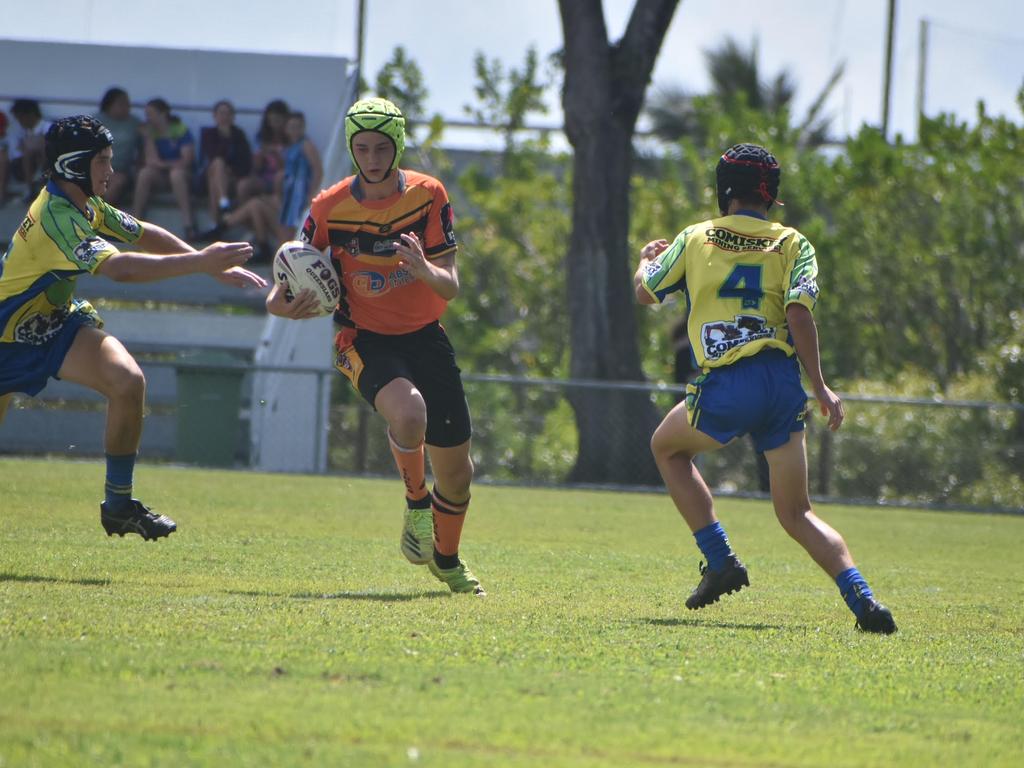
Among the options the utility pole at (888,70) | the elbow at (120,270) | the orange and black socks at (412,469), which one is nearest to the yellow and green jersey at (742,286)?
the orange and black socks at (412,469)

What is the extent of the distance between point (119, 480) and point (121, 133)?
12.8 meters

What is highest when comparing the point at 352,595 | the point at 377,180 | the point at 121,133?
the point at 121,133

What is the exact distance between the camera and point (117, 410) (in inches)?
289

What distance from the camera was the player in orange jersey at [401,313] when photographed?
699 centimetres

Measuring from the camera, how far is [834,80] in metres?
35.8

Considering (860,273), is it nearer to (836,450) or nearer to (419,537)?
(836,450)

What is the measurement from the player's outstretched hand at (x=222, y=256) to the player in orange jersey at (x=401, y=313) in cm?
23

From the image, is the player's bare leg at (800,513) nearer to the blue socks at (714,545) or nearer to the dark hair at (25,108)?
the blue socks at (714,545)

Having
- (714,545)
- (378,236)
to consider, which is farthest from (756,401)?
(378,236)

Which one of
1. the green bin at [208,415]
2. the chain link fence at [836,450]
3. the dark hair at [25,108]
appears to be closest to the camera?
the green bin at [208,415]

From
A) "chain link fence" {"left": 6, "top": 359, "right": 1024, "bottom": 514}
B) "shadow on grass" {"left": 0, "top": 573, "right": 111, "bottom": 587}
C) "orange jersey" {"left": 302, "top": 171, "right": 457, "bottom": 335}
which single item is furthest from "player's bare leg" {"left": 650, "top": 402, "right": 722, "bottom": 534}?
"chain link fence" {"left": 6, "top": 359, "right": 1024, "bottom": 514}

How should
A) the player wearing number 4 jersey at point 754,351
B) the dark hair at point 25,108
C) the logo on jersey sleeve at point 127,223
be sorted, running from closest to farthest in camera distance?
the player wearing number 4 jersey at point 754,351, the logo on jersey sleeve at point 127,223, the dark hair at point 25,108

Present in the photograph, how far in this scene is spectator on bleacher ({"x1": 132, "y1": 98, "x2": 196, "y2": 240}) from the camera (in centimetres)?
1925

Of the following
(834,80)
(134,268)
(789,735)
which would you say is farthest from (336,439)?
(834,80)
